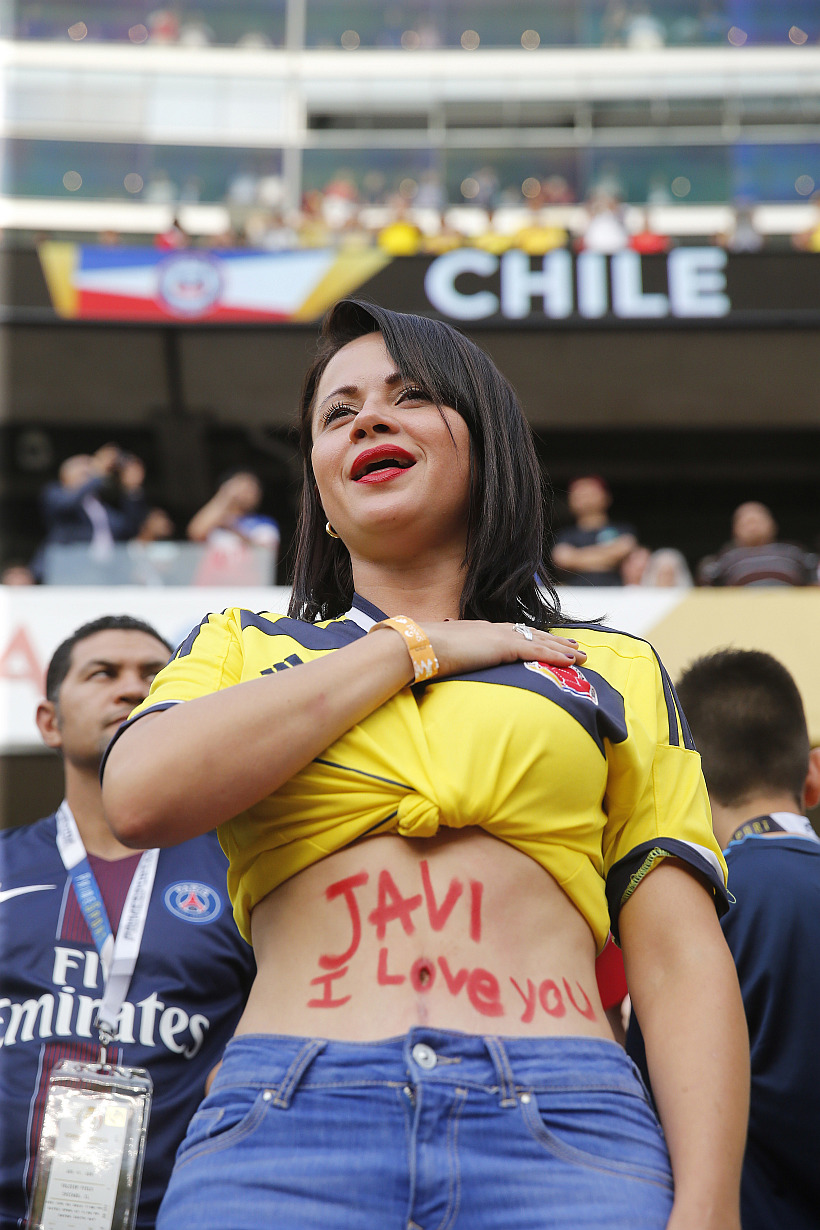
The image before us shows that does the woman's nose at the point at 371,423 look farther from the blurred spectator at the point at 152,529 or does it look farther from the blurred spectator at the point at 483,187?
the blurred spectator at the point at 483,187

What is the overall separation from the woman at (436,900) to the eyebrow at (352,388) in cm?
4

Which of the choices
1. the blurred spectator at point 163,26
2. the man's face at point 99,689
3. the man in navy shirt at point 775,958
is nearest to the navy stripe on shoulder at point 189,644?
the man in navy shirt at point 775,958

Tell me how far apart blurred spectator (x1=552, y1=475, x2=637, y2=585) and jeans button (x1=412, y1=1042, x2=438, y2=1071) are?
249 inches

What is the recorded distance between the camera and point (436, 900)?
1.44 metres

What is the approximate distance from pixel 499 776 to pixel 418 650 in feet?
0.64

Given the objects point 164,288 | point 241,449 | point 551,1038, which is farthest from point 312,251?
point 551,1038

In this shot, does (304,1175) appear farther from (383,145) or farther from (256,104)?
(256,104)

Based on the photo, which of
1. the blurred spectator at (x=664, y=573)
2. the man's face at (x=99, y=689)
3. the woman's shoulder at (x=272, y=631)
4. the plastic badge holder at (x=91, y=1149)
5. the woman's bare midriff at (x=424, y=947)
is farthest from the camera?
the blurred spectator at (x=664, y=573)

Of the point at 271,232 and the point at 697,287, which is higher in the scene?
the point at 271,232

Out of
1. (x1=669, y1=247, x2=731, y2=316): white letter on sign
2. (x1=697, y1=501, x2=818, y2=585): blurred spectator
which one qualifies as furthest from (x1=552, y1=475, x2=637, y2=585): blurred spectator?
(x1=669, y1=247, x2=731, y2=316): white letter on sign

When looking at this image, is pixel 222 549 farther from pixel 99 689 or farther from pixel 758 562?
pixel 99 689

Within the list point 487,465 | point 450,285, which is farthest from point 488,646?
point 450,285

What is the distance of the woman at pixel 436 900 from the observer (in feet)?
4.14

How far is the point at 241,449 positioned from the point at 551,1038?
11.8 m
